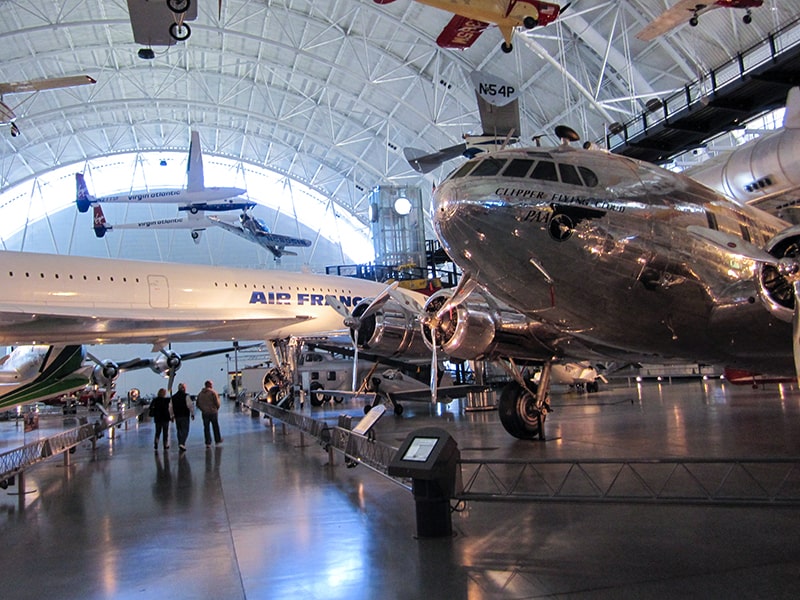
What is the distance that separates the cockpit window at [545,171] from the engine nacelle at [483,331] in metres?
3.86

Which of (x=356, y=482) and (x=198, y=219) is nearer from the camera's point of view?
(x=356, y=482)

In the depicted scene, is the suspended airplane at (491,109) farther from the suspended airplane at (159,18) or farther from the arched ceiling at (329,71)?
the suspended airplane at (159,18)

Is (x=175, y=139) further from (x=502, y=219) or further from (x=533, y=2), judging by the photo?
(x=502, y=219)

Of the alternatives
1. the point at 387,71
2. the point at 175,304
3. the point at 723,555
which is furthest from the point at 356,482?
the point at 387,71

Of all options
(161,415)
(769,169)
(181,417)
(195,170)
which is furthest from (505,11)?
(195,170)

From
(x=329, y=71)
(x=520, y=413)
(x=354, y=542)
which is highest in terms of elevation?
(x=329, y=71)

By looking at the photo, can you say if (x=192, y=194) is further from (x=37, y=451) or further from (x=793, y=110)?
(x=793, y=110)

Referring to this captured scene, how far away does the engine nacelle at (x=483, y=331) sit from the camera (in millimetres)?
10453

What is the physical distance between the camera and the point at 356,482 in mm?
8930

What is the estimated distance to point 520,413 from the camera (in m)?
12.1

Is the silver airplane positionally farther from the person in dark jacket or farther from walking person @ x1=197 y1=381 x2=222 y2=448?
the person in dark jacket

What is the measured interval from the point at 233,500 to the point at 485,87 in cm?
1602

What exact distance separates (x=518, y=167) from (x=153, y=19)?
11.4 meters

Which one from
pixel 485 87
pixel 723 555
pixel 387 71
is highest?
pixel 387 71
